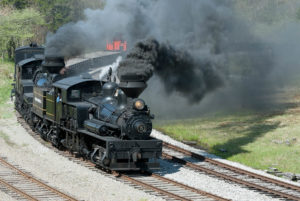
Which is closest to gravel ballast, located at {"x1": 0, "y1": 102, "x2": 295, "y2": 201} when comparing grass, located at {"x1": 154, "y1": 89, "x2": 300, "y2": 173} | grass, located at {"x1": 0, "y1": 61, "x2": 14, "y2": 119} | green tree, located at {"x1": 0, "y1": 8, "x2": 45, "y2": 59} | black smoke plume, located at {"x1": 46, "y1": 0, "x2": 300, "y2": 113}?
grass, located at {"x1": 154, "y1": 89, "x2": 300, "y2": 173}

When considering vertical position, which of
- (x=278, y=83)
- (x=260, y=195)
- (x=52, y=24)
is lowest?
(x=260, y=195)

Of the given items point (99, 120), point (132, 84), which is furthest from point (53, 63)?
point (132, 84)

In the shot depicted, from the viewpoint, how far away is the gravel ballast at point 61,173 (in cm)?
1412

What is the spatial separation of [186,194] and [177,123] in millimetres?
14371

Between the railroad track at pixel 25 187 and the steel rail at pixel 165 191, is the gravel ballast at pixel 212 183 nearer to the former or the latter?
the steel rail at pixel 165 191

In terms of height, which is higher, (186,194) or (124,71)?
(124,71)

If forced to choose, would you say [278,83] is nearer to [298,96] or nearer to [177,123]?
[298,96]

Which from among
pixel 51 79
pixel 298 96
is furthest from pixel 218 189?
pixel 298 96

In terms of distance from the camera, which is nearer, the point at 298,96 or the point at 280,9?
the point at 298,96

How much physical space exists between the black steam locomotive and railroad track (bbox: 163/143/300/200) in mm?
1792

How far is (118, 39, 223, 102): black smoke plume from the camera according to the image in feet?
52.5

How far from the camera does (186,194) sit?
14.5 meters

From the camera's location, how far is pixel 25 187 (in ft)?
48.8

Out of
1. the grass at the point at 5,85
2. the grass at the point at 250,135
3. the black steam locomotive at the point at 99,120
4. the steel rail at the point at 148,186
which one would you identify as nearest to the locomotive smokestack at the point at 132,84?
the black steam locomotive at the point at 99,120
